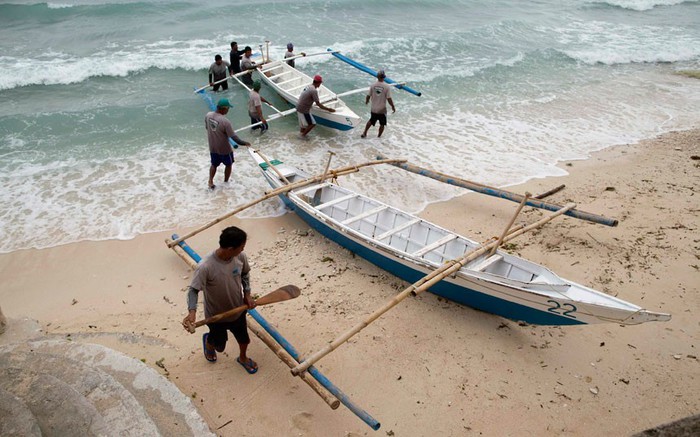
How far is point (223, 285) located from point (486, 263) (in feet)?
11.8

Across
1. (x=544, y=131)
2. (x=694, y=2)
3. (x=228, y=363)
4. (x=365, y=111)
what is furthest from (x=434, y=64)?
(x=694, y=2)

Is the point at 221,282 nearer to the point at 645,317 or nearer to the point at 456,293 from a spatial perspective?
the point at 456,293

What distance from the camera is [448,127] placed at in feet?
43.2

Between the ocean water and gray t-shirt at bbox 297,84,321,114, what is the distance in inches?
37.1

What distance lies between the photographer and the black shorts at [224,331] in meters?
4.91

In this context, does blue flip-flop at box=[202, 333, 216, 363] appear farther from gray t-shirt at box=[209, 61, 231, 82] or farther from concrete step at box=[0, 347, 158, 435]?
gray t-shirt at box=[209, 61, 231, 82]

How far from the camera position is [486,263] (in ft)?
Result: 20.7

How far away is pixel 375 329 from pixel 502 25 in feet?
71.1

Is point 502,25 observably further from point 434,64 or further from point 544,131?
point 544,131

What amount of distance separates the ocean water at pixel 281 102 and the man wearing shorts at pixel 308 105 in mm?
469

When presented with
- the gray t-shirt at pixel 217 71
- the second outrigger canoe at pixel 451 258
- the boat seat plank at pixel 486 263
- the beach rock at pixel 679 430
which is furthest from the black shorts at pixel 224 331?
the gray t-shirt at pixel 217 71

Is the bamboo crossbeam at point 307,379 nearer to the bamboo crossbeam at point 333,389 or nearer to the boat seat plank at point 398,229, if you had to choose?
the bamboo crossbeam at point 333,389

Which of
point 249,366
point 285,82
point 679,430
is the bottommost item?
point 249,366

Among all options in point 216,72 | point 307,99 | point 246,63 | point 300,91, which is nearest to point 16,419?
point 307,99
